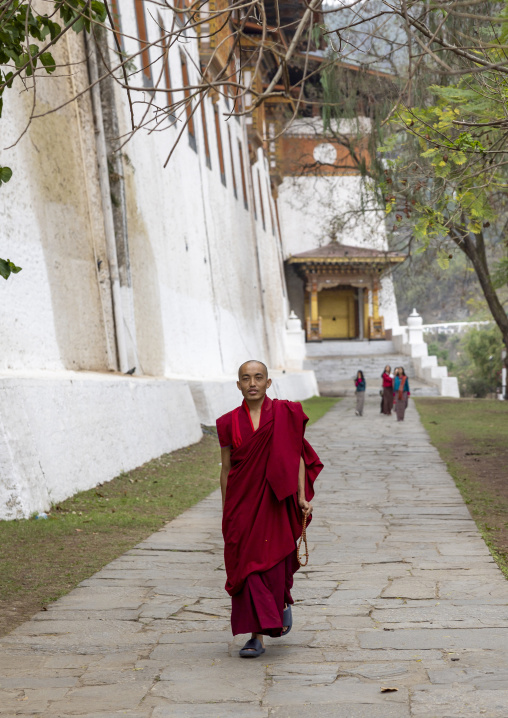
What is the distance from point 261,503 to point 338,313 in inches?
1495

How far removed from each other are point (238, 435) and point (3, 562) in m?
2.33

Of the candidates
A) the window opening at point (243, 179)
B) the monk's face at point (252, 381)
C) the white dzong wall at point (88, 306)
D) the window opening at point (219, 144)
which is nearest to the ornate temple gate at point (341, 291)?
the window opening at point (243, 179)

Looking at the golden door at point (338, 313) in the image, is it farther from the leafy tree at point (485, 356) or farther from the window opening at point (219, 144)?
the window opening at point (219, 144)

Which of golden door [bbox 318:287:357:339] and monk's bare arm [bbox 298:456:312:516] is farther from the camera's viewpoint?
golden door [bbox 318:287:357:339]

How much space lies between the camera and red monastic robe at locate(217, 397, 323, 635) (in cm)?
385

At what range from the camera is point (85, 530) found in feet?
22.0

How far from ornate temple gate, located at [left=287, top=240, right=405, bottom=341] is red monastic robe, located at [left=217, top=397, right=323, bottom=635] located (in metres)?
29.6

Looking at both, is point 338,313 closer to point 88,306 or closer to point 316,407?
point 316,407

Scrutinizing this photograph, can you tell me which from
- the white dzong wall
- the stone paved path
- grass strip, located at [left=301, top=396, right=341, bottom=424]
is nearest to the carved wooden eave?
grass strip, located at [left=301, top=396, right=341, bottom=424]

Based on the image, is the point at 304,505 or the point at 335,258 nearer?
the point at 304,505

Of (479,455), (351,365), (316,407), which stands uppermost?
(351,365)

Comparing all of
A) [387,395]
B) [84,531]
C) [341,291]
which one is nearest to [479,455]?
[84,531]

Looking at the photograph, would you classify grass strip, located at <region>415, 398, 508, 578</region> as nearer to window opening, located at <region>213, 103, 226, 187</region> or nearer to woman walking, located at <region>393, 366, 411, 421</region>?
woman walking, located at <region>393, 366, 411, 421</region>

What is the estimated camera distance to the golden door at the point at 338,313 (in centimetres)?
4150
